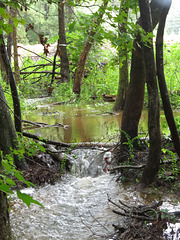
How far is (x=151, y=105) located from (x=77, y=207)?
2.19 meters

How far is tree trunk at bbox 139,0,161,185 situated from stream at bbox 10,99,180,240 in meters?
0.48

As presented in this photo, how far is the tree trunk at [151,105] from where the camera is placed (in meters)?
3.80

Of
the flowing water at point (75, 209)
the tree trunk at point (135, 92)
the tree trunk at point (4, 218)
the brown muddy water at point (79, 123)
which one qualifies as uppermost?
the tree trunk at point (135, 92)

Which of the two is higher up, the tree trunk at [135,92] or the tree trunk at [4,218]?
the tree trunk at [135,92]

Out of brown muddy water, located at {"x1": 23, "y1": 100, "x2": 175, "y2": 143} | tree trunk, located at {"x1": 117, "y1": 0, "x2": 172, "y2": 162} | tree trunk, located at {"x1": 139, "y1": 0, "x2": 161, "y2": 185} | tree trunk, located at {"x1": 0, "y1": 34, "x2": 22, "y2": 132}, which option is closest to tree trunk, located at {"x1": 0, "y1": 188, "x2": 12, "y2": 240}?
tree trunk, located at {"x1": 139, "y1": 0, "x2": 161, "y2": 185}

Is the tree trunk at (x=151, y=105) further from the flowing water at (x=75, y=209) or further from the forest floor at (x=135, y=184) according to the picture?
the flowing water at (x=75, y=209)

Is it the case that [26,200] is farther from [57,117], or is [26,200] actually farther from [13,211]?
[57,117]

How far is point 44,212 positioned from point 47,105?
11.7 metres

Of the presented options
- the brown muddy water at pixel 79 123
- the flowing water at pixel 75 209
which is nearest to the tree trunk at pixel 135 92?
the brown muddy water at pixel 79 123

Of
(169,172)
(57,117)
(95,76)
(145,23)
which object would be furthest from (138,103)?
(95,76)

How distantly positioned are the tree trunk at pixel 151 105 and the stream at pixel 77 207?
48 cm

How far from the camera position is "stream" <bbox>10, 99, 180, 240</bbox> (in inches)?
151

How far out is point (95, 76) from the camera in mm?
15453

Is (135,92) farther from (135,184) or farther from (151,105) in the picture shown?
(135,184)
